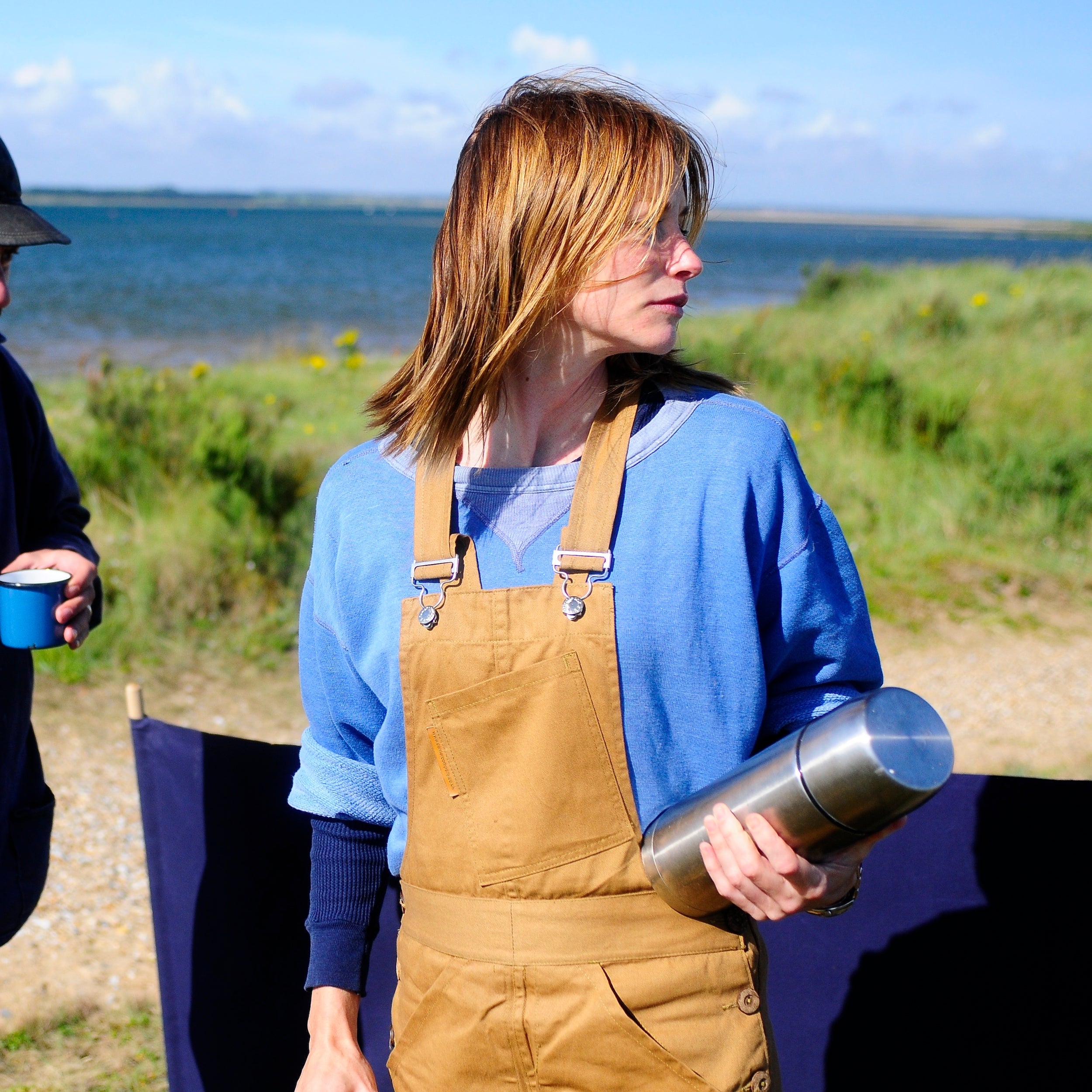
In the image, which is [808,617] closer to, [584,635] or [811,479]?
[584,635]

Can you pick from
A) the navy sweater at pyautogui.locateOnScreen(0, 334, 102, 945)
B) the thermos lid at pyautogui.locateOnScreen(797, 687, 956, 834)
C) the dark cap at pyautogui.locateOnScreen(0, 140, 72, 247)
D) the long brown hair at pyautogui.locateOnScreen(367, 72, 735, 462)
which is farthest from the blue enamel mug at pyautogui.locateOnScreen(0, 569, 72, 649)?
the thermos lid at pyautogui.locateOnScreen(797, 687, 956, 834)

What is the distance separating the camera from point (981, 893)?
2.06 metres

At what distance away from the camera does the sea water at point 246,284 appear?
1975cm

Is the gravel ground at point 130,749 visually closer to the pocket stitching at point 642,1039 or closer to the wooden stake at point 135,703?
the wooden stake at point 135,703

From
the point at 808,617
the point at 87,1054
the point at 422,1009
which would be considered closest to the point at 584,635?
the point at 808,617

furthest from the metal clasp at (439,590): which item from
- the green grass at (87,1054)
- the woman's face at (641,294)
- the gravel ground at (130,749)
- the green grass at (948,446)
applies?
the green grass at (948,446)

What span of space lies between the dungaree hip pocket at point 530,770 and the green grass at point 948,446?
3.61m

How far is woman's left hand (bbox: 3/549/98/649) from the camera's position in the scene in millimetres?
1899

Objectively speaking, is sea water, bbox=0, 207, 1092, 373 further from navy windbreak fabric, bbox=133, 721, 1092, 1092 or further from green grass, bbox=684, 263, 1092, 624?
green grass, bbox=684, 263, 1092, 624

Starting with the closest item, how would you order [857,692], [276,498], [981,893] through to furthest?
[857,692] → [981,893] → [276,498]

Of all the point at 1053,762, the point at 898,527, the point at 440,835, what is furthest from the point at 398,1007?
the point at 898,527

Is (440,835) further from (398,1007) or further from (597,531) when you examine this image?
(597,531)

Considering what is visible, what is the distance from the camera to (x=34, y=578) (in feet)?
6.20

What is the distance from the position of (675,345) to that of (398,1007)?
3.04ft
